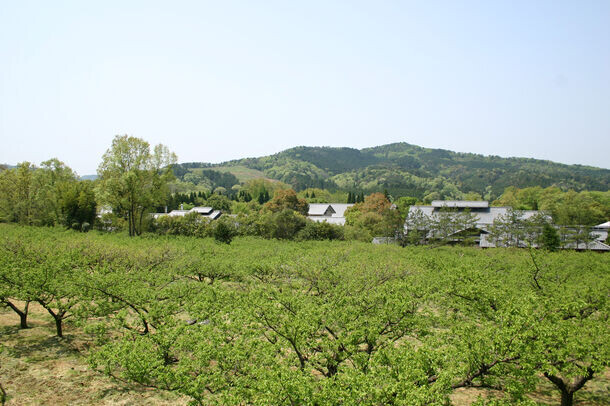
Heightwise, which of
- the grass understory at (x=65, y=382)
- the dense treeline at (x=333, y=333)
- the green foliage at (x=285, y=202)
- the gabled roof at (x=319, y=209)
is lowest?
the grass understory at (x=65, y=382)

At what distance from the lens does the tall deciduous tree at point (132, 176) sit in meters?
34.8

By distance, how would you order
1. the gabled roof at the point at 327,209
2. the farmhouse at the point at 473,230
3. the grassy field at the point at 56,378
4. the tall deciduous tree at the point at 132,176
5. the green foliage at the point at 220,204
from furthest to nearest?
the gabled roof at the point at 327,209, the green foliage at the point at 220,204, the farmhouse at the point at 473,230, the tall deciduous tree at the point at 132,176, the grassy field at the point at 56,378

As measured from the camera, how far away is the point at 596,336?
10.6 metres

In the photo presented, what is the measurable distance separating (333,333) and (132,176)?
2951cm

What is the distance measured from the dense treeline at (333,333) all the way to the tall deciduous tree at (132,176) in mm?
15230

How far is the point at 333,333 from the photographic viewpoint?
1227 cm

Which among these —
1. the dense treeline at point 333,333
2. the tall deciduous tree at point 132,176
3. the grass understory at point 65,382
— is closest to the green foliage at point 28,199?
the tall deciduous tree at point 132,176

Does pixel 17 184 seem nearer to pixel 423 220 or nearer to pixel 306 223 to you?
pixel 306 223

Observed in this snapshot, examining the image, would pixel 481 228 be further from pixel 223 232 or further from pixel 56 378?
pixel 56 378

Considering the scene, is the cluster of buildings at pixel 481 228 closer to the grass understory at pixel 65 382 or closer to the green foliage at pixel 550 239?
the green foliage at pixel 550 239

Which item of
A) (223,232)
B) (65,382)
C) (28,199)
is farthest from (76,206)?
(65,382)

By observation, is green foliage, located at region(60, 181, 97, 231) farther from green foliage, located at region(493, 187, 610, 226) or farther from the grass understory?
green foliage, located at region(493, 187, 610, 226)

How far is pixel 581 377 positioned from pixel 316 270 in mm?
11323

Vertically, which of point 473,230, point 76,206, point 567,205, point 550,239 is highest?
point 76,206
